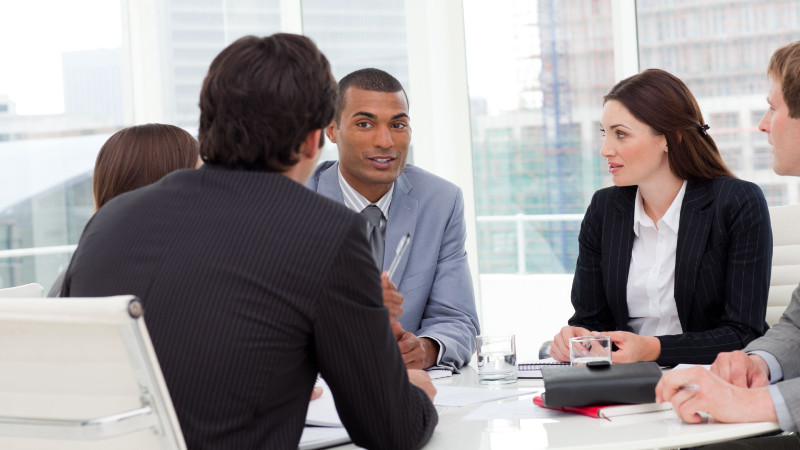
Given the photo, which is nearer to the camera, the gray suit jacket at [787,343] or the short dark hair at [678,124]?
the gray suit jacket at [787,343]

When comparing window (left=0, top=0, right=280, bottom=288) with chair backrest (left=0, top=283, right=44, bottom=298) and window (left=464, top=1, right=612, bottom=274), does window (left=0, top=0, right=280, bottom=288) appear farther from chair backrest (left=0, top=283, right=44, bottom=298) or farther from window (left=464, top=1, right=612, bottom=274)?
chair backrest (left=0, top=283, right=44, bottom=298)

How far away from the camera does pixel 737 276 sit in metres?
2.24

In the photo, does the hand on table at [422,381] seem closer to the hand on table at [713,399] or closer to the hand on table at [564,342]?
the hand on table at [713,399]

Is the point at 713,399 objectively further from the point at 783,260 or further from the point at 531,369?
the point at 783,260

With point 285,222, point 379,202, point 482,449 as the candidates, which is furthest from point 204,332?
point 379,202

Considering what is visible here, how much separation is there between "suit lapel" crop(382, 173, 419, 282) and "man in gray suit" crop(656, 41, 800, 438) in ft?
3.27

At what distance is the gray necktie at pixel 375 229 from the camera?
2566 mm

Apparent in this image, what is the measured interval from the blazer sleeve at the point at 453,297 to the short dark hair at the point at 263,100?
99cm

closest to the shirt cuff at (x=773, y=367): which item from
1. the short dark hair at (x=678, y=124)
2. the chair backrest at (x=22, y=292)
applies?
the short dark hair at (x=678, y=124)

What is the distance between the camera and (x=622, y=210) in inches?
99.3

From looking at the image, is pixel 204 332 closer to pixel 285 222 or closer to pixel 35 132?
pixel 285 222

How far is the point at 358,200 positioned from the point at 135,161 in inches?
30.3

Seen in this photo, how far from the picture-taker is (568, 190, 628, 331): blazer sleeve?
2529mm

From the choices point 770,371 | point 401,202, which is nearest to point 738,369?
point 770,371
